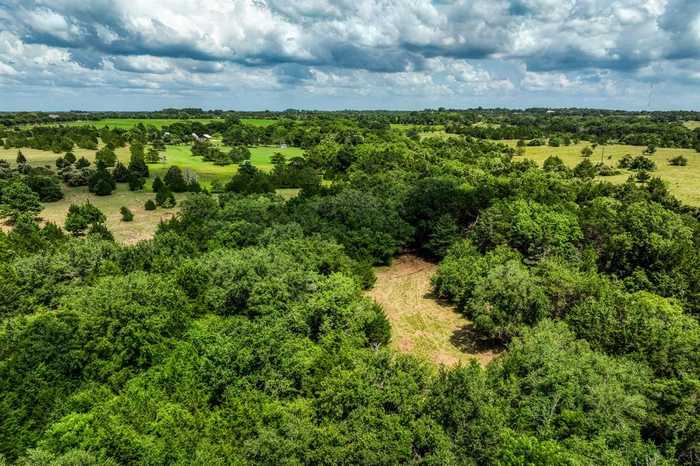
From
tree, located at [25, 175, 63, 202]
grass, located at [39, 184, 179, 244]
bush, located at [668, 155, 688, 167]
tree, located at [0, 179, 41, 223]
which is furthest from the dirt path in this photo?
bush, located at [668, 155, 688, 167]

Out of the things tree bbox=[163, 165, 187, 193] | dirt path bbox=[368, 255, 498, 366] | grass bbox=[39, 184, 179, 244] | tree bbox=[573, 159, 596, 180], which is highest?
tree bbox=[573, 159, 596, 180]

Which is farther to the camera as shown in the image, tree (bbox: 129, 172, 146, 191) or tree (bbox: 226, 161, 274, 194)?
tree (bbox: 129, 172, 146, 191)

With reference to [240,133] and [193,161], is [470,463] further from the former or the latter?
[240,133]

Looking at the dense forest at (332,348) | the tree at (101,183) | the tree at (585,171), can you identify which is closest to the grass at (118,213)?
the tree at (101,183)

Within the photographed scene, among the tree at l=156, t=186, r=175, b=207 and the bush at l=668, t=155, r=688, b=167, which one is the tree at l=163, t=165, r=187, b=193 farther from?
the bush at l=668, t=155, r=688, b=167

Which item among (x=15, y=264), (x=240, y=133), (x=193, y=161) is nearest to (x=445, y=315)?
(x=15, y=264)
